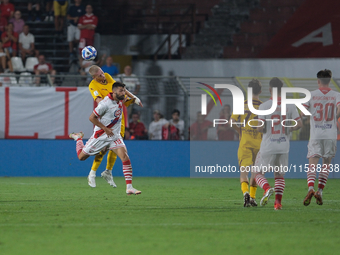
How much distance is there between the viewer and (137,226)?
6.52 m

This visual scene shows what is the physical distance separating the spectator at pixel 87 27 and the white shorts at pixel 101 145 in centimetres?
1079

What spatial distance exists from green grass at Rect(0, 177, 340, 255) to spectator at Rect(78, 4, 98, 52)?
1096cm

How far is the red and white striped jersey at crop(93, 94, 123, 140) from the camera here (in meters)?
9.86

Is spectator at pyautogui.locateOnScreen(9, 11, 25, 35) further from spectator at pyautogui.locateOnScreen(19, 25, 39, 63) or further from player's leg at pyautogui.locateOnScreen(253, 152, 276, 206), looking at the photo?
player's leg at pyautogui.locateOnScreen(253, 152, 276, 206)

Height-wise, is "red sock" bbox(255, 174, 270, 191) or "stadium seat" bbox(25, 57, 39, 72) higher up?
"stadium seat" bbox(25, 57, 39, 72)

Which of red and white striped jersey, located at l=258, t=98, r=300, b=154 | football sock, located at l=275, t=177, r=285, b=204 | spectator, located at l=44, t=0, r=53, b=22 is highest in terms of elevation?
spectator, located at l=44, t=0, r=53, b=22

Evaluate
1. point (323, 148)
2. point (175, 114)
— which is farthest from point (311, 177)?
point (175, 114)

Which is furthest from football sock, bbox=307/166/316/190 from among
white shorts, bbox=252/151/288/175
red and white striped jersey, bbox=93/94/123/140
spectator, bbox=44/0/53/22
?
spectator, bbox=44/0/53/22

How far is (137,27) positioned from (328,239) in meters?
18.7

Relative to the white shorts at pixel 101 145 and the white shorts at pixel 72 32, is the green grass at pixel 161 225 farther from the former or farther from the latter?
→ the white shorts at pixel 72 32

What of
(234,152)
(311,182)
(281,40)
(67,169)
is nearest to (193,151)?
(234,152)

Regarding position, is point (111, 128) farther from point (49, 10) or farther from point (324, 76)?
point (49, 10)

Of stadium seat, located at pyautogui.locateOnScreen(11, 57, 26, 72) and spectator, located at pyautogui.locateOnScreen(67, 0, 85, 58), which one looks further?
spectator, located at pyautogui.locateOnScreen(67, 0, 85, 58)

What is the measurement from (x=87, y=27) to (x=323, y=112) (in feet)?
44.1
